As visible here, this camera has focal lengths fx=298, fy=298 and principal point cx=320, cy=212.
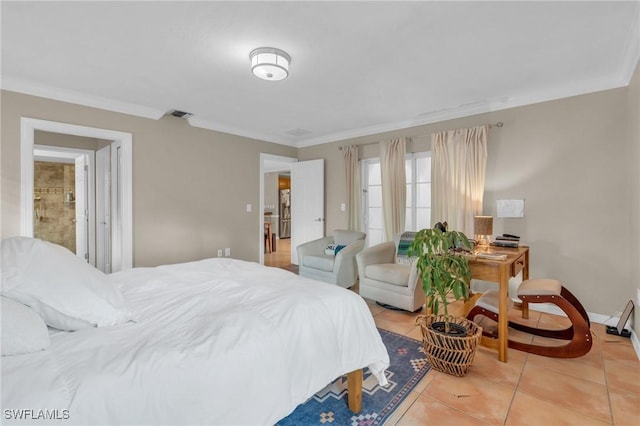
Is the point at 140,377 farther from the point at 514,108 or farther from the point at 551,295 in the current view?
the point at 514,108

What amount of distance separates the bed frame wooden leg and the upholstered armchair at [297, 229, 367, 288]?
2.31m

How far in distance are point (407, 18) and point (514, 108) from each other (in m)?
2.31

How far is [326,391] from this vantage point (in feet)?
6.47

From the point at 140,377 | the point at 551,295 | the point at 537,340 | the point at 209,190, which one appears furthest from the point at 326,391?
the point at 209,190

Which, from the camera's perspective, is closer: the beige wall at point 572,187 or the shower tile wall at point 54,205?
the beige wall at point 572,187

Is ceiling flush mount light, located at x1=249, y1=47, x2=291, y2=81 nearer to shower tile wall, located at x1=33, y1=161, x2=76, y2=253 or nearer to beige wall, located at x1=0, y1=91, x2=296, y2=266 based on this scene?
beige wall, located at x1=0, y1=91, x2=296, y2=266

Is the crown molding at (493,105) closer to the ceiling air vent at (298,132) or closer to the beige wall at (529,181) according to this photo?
the beige wall at (529,181)

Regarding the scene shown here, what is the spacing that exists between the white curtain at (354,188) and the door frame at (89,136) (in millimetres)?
3182

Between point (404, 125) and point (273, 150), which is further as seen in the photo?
point (273, 150)

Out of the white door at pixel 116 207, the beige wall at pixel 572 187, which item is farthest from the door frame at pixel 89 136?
the beige wall at pixel 572 187

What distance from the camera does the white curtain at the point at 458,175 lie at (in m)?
3.74

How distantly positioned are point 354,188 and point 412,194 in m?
0.98

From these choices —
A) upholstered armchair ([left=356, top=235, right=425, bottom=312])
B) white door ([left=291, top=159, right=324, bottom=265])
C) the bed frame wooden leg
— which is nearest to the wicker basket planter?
the bed frame wooden leg

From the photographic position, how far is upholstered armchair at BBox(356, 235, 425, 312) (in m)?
3.29
